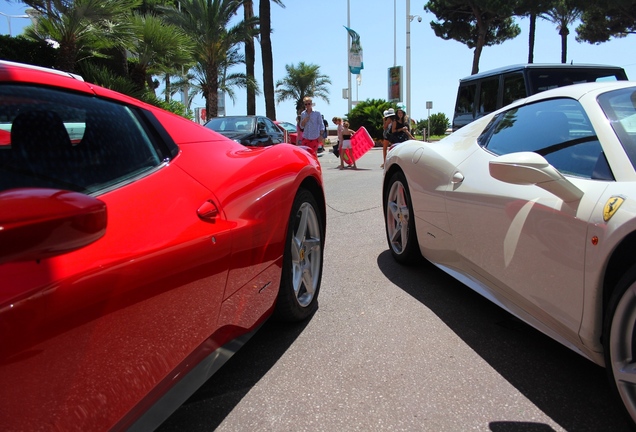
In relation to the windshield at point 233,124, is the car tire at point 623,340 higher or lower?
lower

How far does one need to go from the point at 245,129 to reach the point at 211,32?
11.0m

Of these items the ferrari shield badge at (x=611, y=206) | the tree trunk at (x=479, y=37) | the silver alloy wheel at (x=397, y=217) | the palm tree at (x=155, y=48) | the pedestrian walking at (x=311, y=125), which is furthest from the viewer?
the tree trunk at (x=479, y=37)

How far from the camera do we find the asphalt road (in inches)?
81.9

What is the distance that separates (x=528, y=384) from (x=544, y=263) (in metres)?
0.56

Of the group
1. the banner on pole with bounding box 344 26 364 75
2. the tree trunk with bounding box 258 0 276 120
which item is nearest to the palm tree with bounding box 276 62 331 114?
the banner on pole with bounding box 344 26 364 75

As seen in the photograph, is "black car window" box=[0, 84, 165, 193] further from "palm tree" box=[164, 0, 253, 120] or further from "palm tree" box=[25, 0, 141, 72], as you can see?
"palm tree" box=[164, 0, 253, 120]

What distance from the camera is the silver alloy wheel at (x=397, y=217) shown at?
4070 mm

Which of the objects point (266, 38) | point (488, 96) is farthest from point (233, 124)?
point (266, 38)

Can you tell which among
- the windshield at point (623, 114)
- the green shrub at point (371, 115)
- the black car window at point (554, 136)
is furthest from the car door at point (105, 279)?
the green shrub at point (371, 115)

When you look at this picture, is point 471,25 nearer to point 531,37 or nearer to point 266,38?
point 531,37

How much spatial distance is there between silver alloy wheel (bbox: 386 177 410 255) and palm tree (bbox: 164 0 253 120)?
59.8 ft

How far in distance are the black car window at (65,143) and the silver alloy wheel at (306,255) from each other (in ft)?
4.07

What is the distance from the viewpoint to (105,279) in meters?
1.34

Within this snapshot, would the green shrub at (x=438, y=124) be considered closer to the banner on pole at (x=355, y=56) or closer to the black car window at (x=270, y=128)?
the banner on pole at (x=355, y=56)
